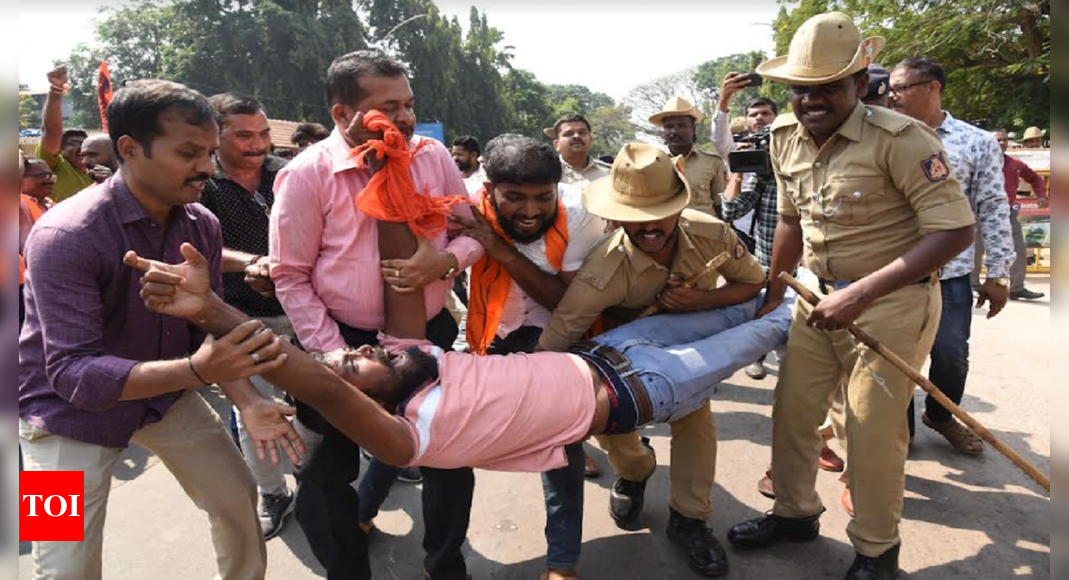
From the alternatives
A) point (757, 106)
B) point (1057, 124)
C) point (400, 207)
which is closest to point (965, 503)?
point (1057, 124)

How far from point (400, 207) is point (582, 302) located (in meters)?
0.80

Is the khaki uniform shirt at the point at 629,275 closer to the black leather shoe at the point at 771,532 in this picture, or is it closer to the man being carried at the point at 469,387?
the man being carried at the point at 469,387

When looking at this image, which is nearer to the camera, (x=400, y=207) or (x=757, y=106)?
(x=400, y=207)

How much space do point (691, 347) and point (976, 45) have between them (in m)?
14.7

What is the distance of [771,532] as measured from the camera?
2.64 metres

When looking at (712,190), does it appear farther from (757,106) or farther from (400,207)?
(400,207)

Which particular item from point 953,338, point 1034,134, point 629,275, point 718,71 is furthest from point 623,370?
point 718,71

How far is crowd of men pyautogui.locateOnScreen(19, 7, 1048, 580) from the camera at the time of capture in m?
1.77

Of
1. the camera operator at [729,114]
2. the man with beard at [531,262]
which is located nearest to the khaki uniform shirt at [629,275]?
the man with beard at [531,262]

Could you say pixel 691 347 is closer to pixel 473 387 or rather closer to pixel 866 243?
pixel 866 243

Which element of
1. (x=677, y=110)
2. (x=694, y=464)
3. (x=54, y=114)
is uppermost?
(x=677, y=110)

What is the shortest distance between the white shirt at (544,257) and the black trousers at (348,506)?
14.8 inches

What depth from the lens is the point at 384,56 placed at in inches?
84.7

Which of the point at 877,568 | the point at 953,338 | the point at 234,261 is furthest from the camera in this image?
the point at 953,338
